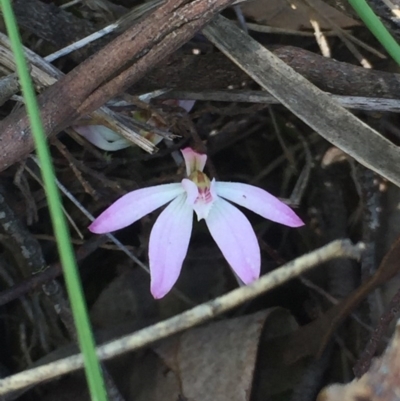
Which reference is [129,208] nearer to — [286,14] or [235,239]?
[235,239]

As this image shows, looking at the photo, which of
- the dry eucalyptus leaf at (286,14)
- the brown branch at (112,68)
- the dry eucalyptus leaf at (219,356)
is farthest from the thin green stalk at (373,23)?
the dry eucalyptus leaf at (219,356)

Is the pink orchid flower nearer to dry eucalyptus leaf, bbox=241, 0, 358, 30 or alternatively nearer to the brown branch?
the brown branch

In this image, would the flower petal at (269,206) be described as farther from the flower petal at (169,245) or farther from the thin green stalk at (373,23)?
the thin green stalk at (373,23)

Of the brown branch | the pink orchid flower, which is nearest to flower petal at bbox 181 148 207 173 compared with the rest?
the pink orchid flower

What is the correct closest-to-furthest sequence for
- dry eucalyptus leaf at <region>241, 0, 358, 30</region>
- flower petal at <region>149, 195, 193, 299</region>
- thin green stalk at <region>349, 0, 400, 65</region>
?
thin green stalk at <region>349, 0, 400, 65</region>
flower petal at <region>149, 195, 193, 299</region>
dry eucalyptus leaf at <region>241, 0, 358, 30</region>

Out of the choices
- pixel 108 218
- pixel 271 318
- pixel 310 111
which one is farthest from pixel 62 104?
pixel 271 318

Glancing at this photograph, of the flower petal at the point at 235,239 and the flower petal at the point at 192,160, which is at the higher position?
the flower petal at the point at 192,160
